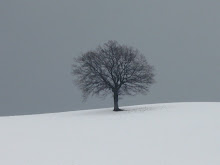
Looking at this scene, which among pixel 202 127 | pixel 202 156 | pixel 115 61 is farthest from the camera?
pixel 115 61

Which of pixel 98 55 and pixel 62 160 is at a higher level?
pixel 98 55

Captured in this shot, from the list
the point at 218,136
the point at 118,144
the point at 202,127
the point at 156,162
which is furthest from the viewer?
the point at 202,127

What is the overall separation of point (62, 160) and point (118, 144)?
13.4 feet

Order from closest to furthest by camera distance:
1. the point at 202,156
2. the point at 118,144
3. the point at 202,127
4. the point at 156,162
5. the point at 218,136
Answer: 1. the point at 156,162
2. the point at 202,156
3. the point at 118,144
4. the point at 218,136
5. the point at 202,127

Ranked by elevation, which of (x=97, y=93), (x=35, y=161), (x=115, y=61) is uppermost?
(x=115, y=61)

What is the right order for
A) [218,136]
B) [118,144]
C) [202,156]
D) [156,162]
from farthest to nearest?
1. [218,136]
2. [118,144]
3. [202,156]
4. [156,162]

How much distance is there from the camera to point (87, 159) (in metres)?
14.6

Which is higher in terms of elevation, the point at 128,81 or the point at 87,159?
the point at 128,81

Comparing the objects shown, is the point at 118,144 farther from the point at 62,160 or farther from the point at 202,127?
the point at 202,127

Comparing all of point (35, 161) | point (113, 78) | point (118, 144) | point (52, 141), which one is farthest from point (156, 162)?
point (113, 78)

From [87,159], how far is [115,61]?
86.9ft

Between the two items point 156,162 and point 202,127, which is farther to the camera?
point 202,127

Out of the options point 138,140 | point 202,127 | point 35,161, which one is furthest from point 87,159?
point 202,127

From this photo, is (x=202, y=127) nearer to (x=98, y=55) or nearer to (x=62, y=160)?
(x=62, y=160)
